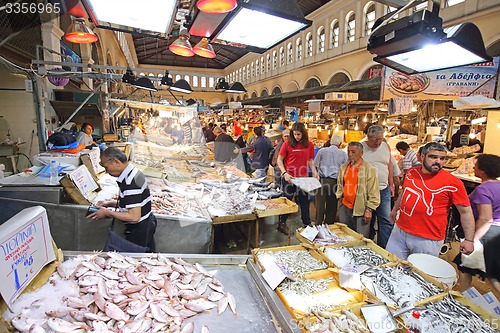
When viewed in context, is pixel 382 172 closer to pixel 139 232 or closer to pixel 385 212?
pixel 385 212

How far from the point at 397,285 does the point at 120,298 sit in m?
2.09

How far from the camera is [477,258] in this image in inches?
132

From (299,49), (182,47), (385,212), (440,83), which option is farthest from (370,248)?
(299,49)

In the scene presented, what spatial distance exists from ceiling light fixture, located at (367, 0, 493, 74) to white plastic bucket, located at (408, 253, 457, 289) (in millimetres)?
1814

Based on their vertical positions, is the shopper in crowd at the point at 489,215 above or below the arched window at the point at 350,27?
below

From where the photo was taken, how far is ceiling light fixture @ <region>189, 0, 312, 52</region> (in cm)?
154

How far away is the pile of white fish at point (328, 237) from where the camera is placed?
10.5ft

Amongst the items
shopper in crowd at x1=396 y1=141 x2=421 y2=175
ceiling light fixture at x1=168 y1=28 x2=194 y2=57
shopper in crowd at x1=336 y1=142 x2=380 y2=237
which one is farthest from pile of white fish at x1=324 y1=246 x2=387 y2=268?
ceiling light fixture at x1=168 y1=28 x2=194 y2=57

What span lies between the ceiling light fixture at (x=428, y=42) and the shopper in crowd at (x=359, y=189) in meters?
1.86

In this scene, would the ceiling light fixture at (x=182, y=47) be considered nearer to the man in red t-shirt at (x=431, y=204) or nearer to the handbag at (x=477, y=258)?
the man in red t-shirt at (x=431, y=204)

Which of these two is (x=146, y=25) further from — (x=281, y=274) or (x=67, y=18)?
(x=67, y=18)

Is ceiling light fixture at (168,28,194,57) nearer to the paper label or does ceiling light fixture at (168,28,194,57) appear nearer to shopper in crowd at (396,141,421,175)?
the paper label

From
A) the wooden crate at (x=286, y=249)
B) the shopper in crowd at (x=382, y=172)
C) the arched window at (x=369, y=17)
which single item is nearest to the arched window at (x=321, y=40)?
the arched window at (x=369, y=17)

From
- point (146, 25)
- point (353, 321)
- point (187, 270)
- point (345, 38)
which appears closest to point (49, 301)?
point (187, 270)
